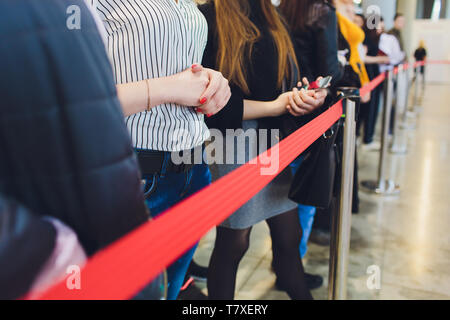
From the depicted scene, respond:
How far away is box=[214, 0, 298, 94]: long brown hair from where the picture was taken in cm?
135

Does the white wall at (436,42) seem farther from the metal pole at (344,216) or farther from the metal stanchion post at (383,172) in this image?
the metal pole at (344,216)

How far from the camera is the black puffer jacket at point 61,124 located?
17.0 inches

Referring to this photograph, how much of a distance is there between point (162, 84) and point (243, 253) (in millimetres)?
833

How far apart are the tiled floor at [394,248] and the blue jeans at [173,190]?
930mm

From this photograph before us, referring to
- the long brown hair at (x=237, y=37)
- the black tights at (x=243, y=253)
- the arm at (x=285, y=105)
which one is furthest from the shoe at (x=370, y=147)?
the long brown hair at (x=237, y=37)

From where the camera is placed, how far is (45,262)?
431 mm

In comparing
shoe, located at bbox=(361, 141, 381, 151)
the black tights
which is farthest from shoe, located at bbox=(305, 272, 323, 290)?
shoe, located at bbox=(361, 141, 381, 151)

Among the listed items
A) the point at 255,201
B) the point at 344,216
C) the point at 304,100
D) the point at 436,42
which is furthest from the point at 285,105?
the point at 436,42

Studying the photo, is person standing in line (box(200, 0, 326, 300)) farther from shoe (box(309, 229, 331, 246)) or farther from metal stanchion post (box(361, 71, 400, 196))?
metal stanchion post (box(361, 71, 400, 196))

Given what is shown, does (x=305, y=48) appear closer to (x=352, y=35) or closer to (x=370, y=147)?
(x=352, y=35)

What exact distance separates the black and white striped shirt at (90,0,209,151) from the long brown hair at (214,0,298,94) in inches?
9.9

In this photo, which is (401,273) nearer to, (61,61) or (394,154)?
(61,61)

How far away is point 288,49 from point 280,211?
63cm
